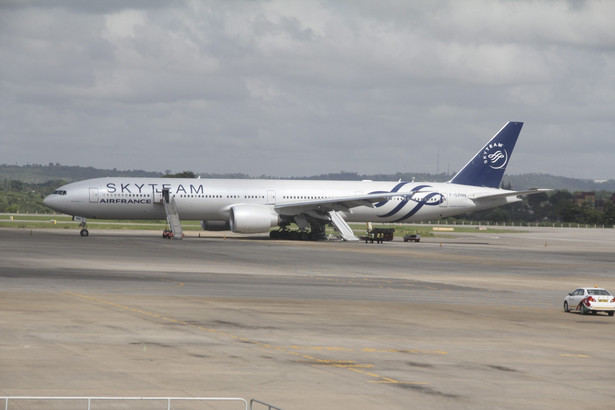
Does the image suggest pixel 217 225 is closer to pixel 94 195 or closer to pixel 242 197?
pixel 242 197

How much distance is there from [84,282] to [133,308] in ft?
32.0

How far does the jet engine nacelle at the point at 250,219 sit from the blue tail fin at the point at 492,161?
22746 millimetres

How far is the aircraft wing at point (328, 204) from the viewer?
8181 cm

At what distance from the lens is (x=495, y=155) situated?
313ft

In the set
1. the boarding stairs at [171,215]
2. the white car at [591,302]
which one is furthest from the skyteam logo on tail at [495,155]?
the white car at [591,302]

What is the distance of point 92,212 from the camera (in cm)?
8050

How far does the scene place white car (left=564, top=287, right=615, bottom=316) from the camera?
37.4m

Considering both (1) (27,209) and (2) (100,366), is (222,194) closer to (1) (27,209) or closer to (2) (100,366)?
(2) (100,366)

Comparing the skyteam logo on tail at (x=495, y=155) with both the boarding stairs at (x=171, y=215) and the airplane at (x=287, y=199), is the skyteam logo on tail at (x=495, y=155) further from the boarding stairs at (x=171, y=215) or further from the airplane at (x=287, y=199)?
the boarding stairs at (x=171, y=215)

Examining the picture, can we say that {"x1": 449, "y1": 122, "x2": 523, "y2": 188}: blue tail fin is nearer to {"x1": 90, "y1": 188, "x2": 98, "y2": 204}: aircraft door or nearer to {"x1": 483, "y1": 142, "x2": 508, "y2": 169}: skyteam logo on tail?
{"x1": 483, "y1": 142, "x2": 508, "y2": 169}: skyteam logo on tail

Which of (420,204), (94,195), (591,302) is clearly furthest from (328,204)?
(591,302)

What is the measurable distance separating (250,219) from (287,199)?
6.30 metres

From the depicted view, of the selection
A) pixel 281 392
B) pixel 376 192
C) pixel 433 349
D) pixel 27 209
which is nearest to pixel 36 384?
pixel 281 392

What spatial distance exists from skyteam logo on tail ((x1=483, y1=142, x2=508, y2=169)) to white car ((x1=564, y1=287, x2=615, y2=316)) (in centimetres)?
5735
